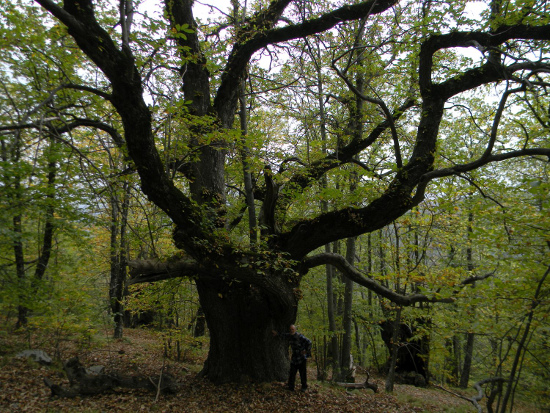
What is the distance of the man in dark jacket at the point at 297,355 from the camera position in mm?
5929

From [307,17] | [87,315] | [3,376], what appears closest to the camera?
[3,376]

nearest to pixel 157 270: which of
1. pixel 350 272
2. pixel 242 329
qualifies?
pixel 242 329

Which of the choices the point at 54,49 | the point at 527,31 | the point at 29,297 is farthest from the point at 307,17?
the point at 29,297

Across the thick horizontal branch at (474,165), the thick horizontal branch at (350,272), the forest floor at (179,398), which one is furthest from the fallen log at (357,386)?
the thick horizontal branch at (474,165)

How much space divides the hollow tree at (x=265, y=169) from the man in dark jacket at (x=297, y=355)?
0.26 metres

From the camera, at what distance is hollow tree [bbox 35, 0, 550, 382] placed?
149 inches

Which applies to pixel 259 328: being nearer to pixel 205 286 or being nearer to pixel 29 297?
pixel 205 286

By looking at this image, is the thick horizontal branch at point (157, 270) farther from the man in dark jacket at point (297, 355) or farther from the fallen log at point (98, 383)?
the man in dark jacket at point (297, 355)

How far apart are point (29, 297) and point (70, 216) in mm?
1642

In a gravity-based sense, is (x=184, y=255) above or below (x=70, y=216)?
below

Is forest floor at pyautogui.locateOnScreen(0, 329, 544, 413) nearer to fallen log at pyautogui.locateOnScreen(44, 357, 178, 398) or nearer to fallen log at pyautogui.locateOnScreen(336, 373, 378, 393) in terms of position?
fallen log at pyautogui.locateOnScreen(44, 357, 178, 398)

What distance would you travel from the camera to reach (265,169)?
506 cm

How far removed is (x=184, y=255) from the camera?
5523 millimetres

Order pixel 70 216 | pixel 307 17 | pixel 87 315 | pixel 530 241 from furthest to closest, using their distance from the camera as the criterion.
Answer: pixel 87 315 → pixel 307 17 → pixel 70 216 → pixel 530 241
